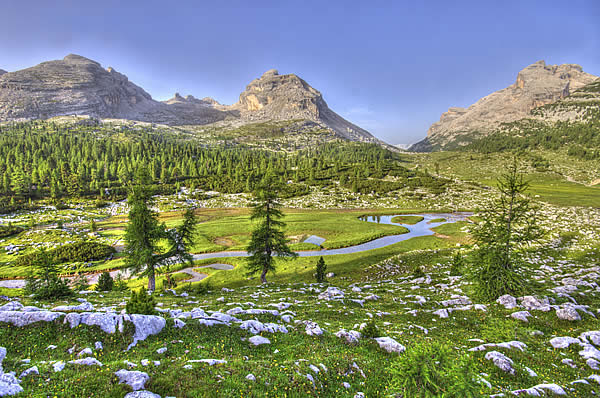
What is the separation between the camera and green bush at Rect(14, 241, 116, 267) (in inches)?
1948

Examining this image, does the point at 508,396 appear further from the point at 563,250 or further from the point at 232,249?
the point at 232,249

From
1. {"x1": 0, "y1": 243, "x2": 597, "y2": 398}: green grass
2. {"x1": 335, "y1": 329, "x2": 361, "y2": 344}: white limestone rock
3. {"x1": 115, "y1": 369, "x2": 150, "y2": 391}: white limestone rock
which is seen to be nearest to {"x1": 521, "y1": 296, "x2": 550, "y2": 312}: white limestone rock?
{"x1": 0, "y1": 243, "x2": 597, "y2": 398}: green grass

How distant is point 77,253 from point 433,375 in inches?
2713

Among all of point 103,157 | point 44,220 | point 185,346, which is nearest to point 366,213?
point 185,346

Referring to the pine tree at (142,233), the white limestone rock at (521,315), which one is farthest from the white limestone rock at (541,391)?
the pine tree at (142,233)

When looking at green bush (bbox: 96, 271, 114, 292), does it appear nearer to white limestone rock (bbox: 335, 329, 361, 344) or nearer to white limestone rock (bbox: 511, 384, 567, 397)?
white limestone rock (bbox: 335, 329, 361, 344)

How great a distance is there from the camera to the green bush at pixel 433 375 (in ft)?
23.1

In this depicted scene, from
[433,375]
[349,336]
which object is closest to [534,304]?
[349,336]

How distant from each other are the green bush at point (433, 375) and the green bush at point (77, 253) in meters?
65.3

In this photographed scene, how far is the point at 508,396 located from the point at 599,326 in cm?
1281

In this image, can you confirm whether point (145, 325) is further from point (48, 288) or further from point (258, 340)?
point (48, 288)

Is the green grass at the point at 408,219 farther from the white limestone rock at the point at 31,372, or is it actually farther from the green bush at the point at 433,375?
the white limestone rock at the point at 31,372

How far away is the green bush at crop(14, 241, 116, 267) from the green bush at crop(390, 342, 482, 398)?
65.3 m

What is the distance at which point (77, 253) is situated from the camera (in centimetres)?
5266
